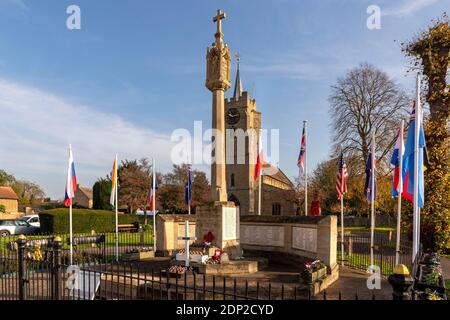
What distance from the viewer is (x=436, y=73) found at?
57.8ft

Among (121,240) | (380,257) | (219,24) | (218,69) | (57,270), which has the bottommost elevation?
(121,240)

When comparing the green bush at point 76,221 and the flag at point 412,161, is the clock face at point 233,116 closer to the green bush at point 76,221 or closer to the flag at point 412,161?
the green bush at point 76,221

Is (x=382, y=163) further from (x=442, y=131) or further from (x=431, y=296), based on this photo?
(x=431, y=296)

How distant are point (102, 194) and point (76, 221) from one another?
18666mm

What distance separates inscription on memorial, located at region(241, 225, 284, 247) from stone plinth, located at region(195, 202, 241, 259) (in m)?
1.77

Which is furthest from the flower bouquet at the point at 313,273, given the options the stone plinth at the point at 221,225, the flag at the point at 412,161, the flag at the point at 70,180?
the flag at the point at 70,180

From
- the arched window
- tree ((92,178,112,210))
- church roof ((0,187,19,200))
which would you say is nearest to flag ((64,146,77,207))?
tree ((92,178,112,210))

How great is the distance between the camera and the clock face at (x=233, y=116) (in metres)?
59.8

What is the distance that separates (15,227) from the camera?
88.3 feet

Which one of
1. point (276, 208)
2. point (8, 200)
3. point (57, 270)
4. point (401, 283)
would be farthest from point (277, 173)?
point (401, 283)

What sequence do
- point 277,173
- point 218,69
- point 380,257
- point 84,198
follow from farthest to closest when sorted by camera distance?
point 84,198 → point 277,173 → point 380,257 → point 218,69

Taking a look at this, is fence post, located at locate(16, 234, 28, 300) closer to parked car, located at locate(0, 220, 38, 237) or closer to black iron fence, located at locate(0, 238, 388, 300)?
black iron fence, located at locate(0, 238, 388, 300)

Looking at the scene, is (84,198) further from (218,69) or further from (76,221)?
(218,69)

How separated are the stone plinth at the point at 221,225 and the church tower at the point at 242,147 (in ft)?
139
